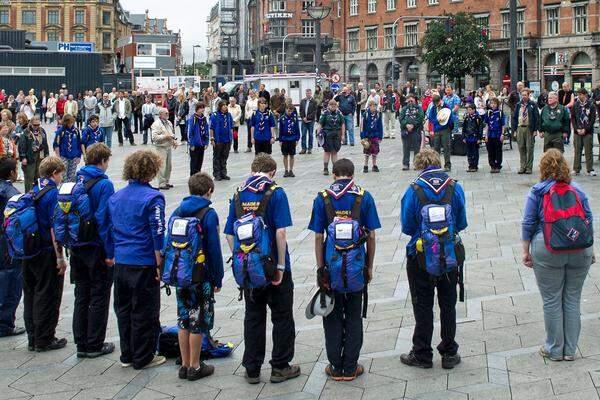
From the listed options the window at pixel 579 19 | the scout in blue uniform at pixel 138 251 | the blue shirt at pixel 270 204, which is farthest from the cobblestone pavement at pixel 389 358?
the window at pixel 579 19

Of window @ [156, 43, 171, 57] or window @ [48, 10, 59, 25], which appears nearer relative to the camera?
window @ [156, 43, 171, 57]

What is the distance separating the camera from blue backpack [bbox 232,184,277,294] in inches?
237

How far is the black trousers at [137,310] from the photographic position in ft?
21.2

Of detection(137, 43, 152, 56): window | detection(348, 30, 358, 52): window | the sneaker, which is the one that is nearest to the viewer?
the sneaker

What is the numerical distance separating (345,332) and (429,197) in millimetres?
1204

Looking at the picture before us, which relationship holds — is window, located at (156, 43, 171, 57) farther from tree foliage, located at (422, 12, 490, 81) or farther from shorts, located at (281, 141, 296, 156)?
shorts, located at (281, 141, 296, 156)

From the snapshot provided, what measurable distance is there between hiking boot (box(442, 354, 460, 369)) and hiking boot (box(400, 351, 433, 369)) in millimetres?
104

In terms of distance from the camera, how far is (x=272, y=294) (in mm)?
6270

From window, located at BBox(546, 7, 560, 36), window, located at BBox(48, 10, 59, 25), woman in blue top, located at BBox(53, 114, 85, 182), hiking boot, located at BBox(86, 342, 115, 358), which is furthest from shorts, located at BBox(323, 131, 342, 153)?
window, located at BBox(48, 10, 59, 25)

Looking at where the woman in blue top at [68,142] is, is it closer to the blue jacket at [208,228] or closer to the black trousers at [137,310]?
the black trousers at [137,310]

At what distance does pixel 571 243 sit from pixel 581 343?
3.74 feet

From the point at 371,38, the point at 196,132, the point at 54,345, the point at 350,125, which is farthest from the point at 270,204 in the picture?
the point at 371,38

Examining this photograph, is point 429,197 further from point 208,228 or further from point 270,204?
point 208,228

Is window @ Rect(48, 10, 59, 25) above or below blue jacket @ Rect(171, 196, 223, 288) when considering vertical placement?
above
